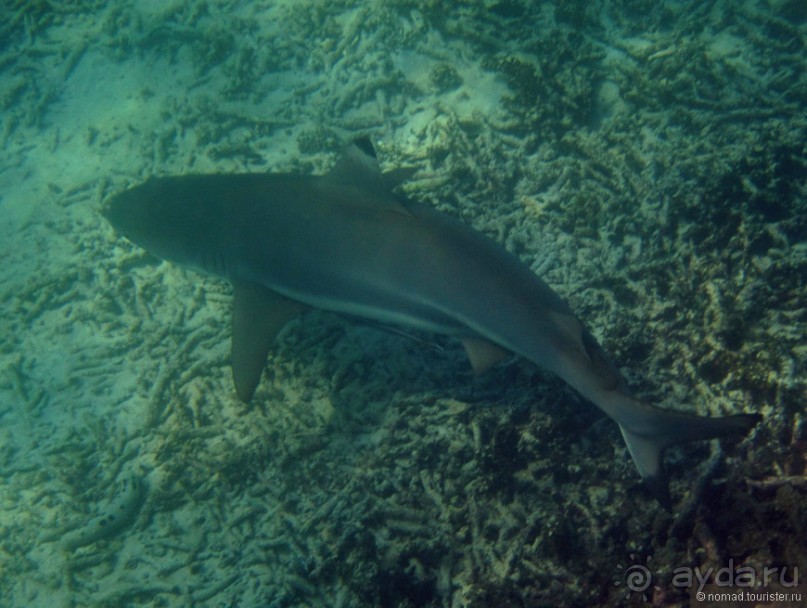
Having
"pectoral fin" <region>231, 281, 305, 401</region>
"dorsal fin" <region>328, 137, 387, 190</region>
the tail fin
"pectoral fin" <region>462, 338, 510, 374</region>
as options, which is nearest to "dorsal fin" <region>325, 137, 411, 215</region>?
"dorsal fin" <region>328, 137, 387, 190</region>

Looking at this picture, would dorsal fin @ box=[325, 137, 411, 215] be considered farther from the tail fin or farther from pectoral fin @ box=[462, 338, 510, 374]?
the tail fin

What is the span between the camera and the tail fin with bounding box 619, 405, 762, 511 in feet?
8.70

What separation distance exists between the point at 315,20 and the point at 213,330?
475 centimetres

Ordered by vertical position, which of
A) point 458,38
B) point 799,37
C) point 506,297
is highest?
point 799,37

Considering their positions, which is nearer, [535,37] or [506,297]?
[506,297]

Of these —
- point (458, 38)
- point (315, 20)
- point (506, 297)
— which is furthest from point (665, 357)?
A: point (315, 20)

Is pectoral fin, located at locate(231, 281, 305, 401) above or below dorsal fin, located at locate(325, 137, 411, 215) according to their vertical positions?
below

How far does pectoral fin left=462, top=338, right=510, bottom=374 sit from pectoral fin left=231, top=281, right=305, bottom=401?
143 centimetres

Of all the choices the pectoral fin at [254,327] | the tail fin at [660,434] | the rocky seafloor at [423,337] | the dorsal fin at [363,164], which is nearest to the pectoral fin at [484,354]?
the rocky seafloor at [423,337]

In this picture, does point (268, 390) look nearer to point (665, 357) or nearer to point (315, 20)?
point (665, 357)

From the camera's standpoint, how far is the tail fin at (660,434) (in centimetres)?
265

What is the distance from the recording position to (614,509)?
3.30m

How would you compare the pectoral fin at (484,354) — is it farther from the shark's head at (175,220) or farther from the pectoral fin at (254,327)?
the shark's head at (175,220)

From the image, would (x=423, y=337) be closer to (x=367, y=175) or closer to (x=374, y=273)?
(x=374, y=273)
